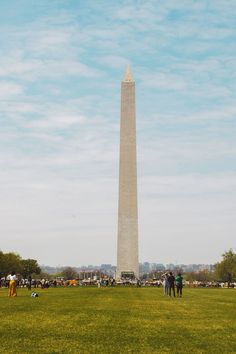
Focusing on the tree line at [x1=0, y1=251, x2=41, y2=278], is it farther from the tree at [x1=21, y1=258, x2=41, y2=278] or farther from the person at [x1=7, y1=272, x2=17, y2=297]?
the person at [x1=7, y1=272, x2=17, y2=297]

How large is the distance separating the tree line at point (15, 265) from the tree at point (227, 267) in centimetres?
3008

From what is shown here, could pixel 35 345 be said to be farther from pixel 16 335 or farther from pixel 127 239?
pixel 127 239

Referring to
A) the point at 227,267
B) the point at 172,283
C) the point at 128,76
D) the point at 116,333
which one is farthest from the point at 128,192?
the point at 116,333

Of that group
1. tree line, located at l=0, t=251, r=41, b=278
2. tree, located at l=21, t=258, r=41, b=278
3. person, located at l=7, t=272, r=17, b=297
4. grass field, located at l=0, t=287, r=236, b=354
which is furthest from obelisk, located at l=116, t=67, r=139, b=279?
grass field, located at l=0, t=287, r=236, b=354

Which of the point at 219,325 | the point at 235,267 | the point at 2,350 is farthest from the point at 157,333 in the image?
the point at 235,267

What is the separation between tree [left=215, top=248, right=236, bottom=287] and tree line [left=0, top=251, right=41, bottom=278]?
98.7 feet

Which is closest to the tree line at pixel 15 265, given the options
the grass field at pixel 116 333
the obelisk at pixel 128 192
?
the obelisk at pixel 128 192

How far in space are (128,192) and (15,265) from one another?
33562 millimetres

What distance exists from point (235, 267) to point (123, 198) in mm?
28575

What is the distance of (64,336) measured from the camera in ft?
38.4

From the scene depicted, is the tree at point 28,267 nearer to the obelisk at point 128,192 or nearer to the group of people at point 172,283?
the obelisk at point 128,192

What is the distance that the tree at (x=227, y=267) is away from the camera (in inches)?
3770

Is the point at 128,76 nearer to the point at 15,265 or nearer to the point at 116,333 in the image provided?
the point at 15,265

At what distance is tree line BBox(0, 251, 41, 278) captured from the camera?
91.2 metres
